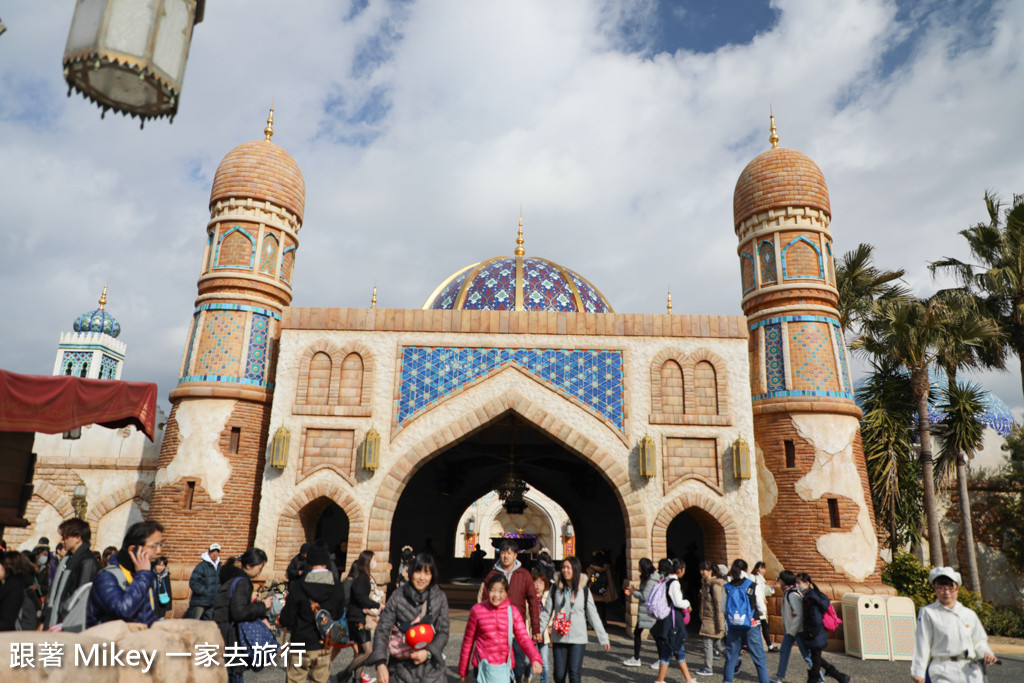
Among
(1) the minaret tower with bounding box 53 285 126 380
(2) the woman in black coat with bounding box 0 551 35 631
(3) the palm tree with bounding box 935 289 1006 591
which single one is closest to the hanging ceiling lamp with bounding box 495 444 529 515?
(3) the palm tree with bounding box 935 289 1006 591

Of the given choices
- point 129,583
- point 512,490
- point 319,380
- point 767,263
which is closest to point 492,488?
point 512,490

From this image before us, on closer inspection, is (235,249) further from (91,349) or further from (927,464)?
(91,349)

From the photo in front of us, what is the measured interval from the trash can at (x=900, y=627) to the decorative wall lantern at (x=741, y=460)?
2.92 metres

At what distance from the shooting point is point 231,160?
1469cm

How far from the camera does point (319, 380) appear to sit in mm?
13312

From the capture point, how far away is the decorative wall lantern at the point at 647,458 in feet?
41.2

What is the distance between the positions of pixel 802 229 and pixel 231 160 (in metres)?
12.2

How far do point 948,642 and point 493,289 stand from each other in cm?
1302

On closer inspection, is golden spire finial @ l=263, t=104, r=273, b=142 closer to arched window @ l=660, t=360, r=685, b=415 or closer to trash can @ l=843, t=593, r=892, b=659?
arched window @ l=660, t=360, r=685, b=415

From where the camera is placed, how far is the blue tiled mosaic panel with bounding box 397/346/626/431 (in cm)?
1315

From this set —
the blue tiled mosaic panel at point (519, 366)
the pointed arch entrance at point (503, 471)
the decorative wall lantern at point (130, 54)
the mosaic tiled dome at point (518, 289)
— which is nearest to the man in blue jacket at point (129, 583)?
the decorative wall lantern at point (130, 54)

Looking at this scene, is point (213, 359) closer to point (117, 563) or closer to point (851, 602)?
point (117, 563)

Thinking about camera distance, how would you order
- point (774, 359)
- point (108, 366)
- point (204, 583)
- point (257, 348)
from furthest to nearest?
point (108, 366)
point (257, 348)
point (774, 359)
point (204, 583)

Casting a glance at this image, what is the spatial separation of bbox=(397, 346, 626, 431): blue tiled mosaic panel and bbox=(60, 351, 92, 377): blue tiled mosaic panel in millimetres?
38199
